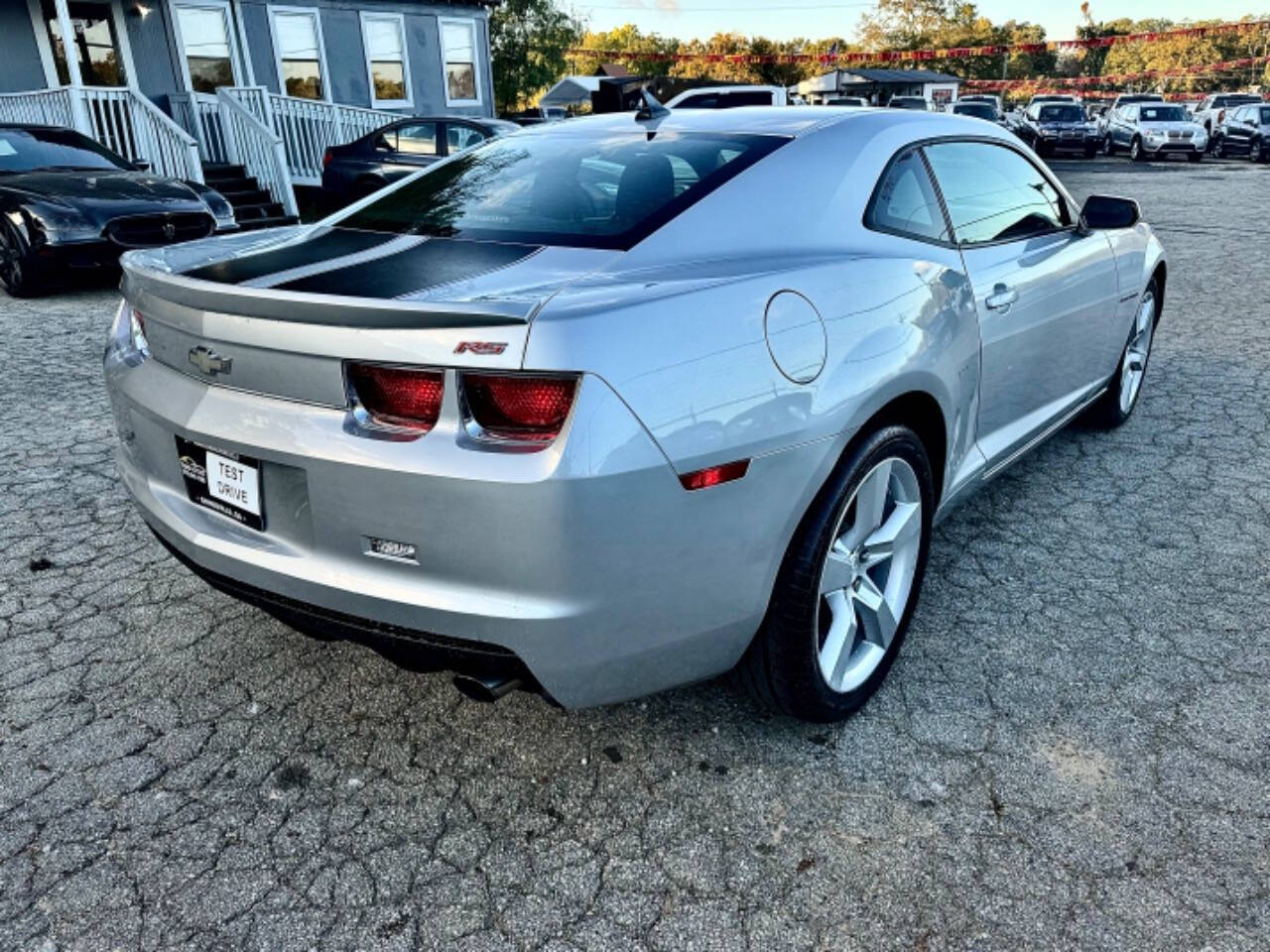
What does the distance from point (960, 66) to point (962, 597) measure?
3495 inches

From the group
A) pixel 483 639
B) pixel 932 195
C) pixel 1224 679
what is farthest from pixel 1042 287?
pixel 483 639

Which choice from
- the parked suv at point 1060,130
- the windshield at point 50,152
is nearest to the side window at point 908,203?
the windshield at point 50,152

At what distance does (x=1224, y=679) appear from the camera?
259cm

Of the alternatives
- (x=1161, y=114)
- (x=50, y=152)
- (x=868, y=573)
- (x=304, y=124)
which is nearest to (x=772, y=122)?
(x=868, y=573)

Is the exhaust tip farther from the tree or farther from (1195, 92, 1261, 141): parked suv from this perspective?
the tree

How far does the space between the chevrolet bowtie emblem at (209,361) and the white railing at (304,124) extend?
13.1m

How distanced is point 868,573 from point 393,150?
459 inches

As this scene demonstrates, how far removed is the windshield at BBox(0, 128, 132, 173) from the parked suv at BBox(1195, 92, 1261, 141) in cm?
2720

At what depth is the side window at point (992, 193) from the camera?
2.92 meters

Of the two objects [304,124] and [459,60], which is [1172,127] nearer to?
[459,60]

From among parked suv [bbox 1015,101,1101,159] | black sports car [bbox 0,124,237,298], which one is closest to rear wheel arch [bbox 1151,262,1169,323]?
black sports car [bbox 0,124,237,298]

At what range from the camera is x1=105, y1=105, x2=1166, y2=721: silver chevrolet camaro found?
1708 mm

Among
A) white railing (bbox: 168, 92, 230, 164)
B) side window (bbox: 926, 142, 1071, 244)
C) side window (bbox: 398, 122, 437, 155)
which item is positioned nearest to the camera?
side window (bbox: 926, 142, 1071, 244)

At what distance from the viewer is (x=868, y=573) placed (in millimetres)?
2543
